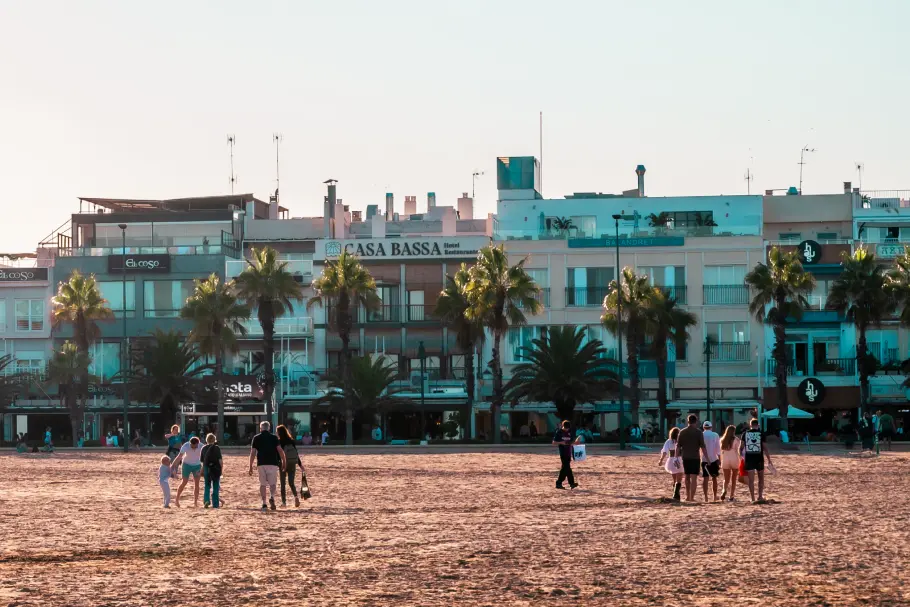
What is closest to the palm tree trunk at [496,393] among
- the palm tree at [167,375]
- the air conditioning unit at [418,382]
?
the air conditioning unit at [418,382]

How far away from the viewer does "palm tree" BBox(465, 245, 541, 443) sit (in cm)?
6956

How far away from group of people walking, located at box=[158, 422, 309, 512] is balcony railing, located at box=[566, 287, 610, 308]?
50325 millimetres

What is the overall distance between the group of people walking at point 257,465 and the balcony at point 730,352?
166 feet

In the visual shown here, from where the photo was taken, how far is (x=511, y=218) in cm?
8219

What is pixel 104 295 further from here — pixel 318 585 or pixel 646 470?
pixel 318 585

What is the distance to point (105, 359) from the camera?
84.9m

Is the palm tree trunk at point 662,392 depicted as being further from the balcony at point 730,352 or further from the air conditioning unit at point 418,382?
the air conditioning unit at point 418,382

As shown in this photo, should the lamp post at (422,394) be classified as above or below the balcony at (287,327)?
below

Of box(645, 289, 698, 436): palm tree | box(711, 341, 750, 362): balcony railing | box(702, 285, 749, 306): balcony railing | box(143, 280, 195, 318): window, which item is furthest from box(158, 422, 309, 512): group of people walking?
box(143, 280, 195, 318): window

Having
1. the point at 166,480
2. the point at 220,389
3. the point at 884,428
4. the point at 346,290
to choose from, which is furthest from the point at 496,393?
the point at 166,480

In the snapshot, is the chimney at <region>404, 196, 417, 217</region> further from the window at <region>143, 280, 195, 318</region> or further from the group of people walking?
the group of people walking

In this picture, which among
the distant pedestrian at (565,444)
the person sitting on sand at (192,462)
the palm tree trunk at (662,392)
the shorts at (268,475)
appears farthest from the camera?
the palm tree trunk at (662,392)

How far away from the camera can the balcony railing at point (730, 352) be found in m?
77.6

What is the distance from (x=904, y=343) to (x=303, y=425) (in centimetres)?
3033
